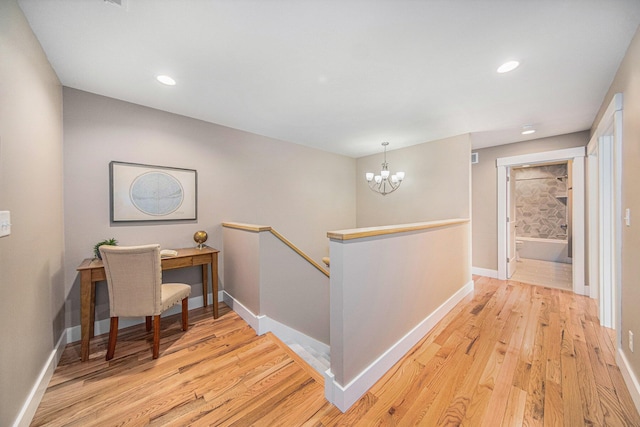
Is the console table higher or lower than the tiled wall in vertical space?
lower

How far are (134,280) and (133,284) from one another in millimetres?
35

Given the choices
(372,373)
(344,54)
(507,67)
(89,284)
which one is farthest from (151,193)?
(507,67)

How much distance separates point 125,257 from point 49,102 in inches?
53.1

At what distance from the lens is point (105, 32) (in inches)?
57.9

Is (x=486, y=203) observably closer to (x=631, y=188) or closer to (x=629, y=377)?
(x=631, y=188)

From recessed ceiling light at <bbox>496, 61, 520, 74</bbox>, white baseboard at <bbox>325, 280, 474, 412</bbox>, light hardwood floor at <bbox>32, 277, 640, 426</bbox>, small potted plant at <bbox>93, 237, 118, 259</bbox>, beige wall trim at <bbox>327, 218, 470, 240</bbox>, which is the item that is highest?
recessed ceiling light at <bbox>496, 61, 520, 74</bbox>

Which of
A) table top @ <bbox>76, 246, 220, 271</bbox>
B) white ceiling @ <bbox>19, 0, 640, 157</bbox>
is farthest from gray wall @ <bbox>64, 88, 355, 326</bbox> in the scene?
white ceiling @ <bbox>19, 0, 640, 157</bbox>

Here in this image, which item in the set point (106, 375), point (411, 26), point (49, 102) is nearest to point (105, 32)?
point (49, 102)

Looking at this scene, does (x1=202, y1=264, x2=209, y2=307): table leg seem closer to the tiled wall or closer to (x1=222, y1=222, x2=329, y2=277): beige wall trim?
(x1=222, y1=222, x2=329, y2=277): beige wall trim

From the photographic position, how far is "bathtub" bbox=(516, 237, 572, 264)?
5.44 metres

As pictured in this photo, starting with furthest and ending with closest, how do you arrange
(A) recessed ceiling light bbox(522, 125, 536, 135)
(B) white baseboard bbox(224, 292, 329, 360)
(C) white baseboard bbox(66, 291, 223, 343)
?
(A) recessed ceiling light bbox(522, 125, 536, 135) → (B) white baseboard bbox(224, 292, 329, 360) → (C) white baseboard bbox(66, 291, 223, 343)

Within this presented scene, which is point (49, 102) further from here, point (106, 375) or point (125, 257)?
point (106, 375)

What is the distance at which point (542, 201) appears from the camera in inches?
237

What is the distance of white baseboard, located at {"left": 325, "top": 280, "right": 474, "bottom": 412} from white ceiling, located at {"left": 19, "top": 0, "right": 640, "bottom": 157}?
2231 mm
